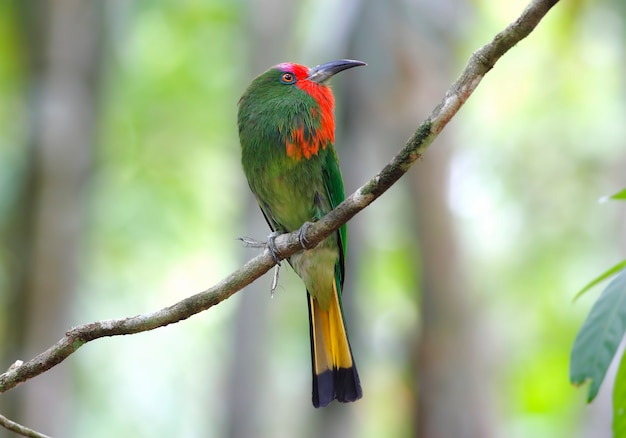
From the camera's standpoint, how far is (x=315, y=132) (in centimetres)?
354

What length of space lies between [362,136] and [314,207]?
3654 millimetres

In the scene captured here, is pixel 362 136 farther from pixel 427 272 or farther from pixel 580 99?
pixel 580 99

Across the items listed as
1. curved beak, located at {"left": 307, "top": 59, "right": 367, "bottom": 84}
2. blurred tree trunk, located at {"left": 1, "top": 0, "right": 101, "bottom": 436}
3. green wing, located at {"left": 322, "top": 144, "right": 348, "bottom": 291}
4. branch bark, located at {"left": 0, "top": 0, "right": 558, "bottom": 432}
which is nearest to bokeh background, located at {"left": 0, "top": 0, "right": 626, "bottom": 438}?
blurred tree trunk, located at {"left": 1, "top": 0, "right": 101, "bottom": 436}

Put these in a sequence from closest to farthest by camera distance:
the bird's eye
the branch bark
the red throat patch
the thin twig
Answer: the branch bark → the thin twig → the red throat patch → the bird's eye

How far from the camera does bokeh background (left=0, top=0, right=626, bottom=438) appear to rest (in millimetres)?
5699

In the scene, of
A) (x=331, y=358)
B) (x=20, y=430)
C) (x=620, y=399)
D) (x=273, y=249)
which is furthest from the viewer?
(x=331, y=358)

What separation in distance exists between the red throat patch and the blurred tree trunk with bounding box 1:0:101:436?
2.37 meters

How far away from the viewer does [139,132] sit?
11.3 meters

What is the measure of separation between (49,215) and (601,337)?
4.19 m

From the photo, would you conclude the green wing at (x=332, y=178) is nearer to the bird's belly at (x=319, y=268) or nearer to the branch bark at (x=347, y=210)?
the bird's belly at (x=319, y=268)

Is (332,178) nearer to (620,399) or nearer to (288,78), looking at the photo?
(288,78)

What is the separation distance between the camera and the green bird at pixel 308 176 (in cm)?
354

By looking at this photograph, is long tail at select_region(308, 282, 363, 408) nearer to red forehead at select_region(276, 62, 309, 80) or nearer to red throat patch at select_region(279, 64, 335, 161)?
red throat patch at select_region(279, 64, 335, 161)

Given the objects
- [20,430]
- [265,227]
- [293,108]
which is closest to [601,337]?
[20,430]
